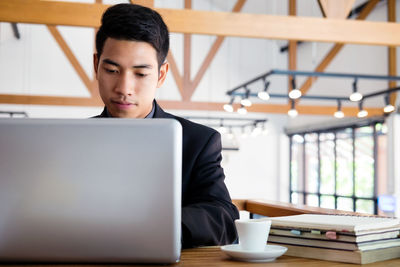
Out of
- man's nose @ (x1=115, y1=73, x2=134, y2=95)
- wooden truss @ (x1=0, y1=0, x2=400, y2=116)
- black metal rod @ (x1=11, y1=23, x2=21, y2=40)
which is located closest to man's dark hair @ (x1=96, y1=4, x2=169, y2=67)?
man's nose @ (x1=115, y1=73, x2=134, y2=95)

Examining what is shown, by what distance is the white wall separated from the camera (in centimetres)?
977

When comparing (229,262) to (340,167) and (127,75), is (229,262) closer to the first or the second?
(127,75)

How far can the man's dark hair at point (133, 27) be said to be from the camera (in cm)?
150

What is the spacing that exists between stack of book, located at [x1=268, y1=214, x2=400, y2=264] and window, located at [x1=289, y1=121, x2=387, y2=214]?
8149 mm

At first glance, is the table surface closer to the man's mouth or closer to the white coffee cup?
the white coffee cup

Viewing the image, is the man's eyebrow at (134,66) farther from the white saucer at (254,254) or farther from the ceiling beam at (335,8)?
the ceiling beam at (335,8)

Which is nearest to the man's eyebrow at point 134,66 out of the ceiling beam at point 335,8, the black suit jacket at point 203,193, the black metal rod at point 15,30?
the black suit jacket at point 203,193

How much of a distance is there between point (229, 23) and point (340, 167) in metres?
6.33

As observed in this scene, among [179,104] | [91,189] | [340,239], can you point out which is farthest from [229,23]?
[179,104]

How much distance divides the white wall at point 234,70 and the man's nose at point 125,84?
7.78 metres

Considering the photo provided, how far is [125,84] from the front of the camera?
1451mm

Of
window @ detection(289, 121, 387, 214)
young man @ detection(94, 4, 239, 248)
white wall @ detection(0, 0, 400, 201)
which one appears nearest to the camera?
young man @ detection(94, 4, 239, 248)

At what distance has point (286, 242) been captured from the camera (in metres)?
1.26

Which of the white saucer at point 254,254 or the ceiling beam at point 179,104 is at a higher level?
the ceiling beam at point 179,104
